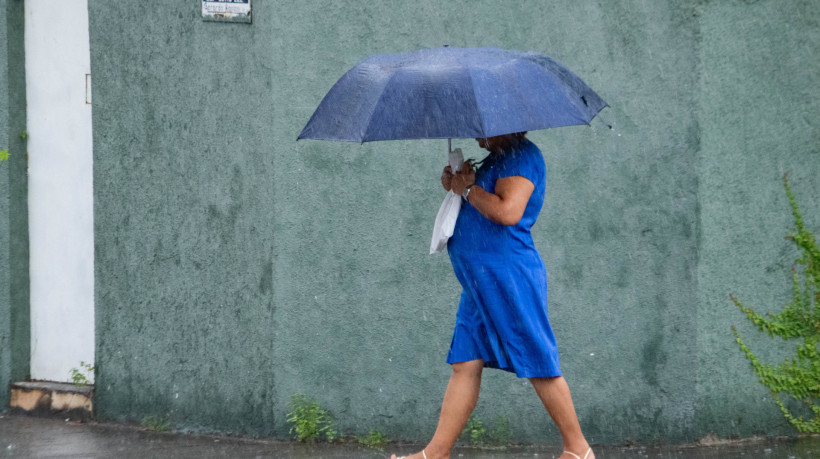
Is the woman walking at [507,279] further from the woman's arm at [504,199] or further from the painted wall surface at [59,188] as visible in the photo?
the painted wall surface at [59,188]

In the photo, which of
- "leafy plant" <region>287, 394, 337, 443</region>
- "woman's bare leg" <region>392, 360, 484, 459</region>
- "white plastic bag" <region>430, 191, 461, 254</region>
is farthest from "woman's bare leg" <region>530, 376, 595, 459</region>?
"leafy plant" <region>287, 394, 337, 443</region>

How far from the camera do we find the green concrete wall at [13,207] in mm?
5852

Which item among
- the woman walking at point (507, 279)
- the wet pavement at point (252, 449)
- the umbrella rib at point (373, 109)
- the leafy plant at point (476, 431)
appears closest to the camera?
the umbrella rib at point (373, 109)

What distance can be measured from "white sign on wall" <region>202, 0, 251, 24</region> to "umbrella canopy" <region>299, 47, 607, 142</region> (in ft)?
5.94

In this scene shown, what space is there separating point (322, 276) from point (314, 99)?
1050 mm

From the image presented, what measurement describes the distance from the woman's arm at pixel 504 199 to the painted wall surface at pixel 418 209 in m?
1.45

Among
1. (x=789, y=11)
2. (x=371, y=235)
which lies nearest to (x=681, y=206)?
(x=789, y=11)

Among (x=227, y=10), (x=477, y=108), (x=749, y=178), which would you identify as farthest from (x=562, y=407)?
(x=227, y=10)

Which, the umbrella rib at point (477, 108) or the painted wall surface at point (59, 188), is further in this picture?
the painted wall surface at point (59, 188)

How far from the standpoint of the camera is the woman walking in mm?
3838

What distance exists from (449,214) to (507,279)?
384 mm

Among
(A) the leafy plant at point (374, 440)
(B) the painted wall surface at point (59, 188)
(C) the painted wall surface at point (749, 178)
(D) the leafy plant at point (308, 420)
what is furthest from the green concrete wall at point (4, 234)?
(C) the painted wall surface at point (749, 178)

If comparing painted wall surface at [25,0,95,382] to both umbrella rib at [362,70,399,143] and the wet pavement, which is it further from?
umbrella rib at [362,70,399,143]

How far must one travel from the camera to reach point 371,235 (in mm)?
5297
